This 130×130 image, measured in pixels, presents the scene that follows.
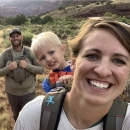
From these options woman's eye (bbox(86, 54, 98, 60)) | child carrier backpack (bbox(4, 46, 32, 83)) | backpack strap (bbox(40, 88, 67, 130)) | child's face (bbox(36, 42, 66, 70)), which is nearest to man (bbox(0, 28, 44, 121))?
child carrier backpack (bbox(4, 46, 32, 83))

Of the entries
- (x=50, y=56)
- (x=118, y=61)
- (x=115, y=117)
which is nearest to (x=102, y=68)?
(x=118, y=61)

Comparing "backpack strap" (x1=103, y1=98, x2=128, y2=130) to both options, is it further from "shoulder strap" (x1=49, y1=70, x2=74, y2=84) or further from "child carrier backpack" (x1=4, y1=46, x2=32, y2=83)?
"child carrier backpack" (x1=4, y1=46, x2=32, y2=83)

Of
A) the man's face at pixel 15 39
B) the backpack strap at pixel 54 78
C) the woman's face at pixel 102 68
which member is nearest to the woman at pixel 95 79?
the woman's face at pixel 102 68

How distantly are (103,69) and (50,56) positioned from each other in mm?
1423

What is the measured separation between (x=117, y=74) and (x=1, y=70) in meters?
2.70

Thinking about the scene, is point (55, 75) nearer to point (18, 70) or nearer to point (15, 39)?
point (18, 70)

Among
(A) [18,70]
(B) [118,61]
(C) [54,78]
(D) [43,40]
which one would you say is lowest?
(A) [18,70]

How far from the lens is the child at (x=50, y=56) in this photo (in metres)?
2.56

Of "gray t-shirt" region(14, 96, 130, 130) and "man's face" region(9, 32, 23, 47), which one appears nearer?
"gray t-shirt" region(14, 96, 130, 130)

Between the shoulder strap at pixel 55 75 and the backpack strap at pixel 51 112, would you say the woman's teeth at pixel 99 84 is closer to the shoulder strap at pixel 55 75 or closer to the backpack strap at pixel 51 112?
the backpack strap at pixel 51 112

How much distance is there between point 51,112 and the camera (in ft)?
4.53

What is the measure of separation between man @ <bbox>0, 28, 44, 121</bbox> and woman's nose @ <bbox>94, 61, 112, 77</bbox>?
2512 millimetres

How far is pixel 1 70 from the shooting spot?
3.71 m

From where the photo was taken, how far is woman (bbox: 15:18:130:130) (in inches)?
51.4
